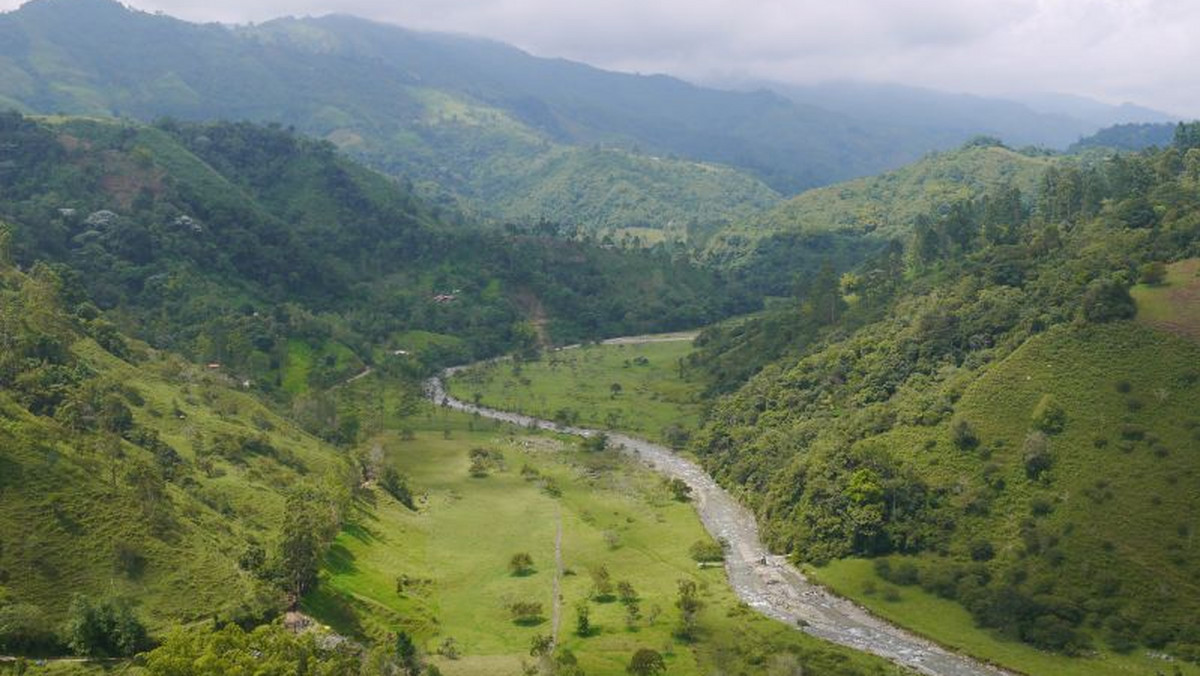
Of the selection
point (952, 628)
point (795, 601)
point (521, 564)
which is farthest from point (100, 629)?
point (952, 628)

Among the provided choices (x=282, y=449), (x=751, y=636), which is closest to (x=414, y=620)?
(x=751, y=636)

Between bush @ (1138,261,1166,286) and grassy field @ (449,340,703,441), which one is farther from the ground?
bush @ (1138,261,1166,286)

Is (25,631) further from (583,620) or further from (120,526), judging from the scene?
(583,620)

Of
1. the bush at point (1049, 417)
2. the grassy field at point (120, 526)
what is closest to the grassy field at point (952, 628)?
the bush at point (1049, 417)

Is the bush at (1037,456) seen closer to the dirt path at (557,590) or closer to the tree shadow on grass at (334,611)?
the dirt path at (557,590)

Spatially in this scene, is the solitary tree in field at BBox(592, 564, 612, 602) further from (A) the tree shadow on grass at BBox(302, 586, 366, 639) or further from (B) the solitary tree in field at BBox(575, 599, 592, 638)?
(A) the tree shadow on grass at BBox(302, 586, 366, 639)

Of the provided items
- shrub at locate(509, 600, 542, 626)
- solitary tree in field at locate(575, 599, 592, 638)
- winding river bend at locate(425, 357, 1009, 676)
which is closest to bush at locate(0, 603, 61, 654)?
shrub at locate(509, 600, 542, 626)

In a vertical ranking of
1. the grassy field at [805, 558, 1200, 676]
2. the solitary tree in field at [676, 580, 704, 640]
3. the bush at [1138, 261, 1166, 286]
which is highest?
the bush at [1138, 261, 1166, 286]
